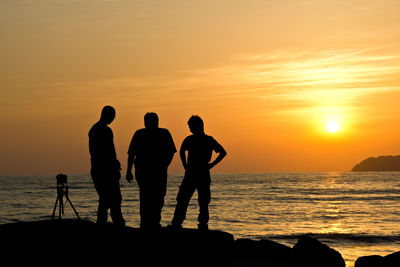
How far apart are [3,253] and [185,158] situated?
3.89 meters

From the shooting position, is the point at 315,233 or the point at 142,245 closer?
the point at 142,245

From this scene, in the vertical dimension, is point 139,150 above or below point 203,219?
above

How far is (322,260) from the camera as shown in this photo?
11.2 m

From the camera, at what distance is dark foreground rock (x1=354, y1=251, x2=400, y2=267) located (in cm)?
1123

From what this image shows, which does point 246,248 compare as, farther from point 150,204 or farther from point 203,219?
point 150,204

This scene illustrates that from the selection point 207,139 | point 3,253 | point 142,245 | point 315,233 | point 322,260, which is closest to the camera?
point 3,253

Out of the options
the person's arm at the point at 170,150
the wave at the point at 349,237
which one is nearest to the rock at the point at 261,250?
the person's arm at the point at 170,150

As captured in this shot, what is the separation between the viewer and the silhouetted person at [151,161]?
950 centimetres

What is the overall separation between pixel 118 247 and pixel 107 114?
244 centimetres

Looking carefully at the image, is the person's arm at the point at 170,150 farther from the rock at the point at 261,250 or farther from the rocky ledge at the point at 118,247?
the rock at the point at 261,250

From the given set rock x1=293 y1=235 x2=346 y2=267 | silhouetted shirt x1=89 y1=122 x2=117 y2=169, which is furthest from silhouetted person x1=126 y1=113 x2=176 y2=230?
rock x1=293 y1=235 x2=346 y2=267

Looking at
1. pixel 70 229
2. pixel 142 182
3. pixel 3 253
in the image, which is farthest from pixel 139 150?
pixel 3 253

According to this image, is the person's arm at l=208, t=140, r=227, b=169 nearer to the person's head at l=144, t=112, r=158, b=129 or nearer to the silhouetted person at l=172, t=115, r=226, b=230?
the silhouetted person at l=172, t=115, r=226, b=230

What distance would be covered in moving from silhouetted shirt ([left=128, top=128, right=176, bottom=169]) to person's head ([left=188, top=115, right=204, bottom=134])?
2.74 feet
